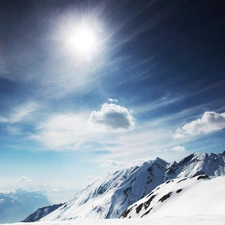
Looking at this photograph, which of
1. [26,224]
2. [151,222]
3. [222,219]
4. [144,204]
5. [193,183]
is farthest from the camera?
[144,204]

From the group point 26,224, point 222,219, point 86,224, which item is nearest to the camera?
point 222,219

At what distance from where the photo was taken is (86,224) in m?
25.9

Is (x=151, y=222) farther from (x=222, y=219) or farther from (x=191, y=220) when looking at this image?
(x=222, y=219)

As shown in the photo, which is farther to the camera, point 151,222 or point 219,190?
point 219,190

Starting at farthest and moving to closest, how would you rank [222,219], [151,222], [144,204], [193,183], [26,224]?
[144,204], [193,183], [26,224], [151,222], [222,219]

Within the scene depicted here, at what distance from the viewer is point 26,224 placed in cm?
2825

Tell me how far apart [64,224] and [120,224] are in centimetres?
779

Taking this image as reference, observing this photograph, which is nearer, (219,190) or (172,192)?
(219,190)

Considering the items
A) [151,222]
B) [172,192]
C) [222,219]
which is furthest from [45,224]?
[172,192]

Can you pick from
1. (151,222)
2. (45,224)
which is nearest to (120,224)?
(151,222)

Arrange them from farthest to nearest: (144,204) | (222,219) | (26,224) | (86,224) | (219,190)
Result: 1. (144,204)
2. (219,190)
3. (26,224)
4. (86,224)
5. (222,219)

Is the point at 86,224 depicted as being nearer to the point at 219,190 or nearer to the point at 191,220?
the point at 191,220

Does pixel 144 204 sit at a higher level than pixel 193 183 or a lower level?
lower

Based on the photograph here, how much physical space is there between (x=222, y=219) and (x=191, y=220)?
10.3 ft
